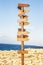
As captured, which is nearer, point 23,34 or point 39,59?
point 23,34

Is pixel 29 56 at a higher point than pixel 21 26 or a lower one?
lower

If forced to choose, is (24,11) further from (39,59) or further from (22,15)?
(39,59)

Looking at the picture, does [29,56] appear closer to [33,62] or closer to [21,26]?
[33,62]

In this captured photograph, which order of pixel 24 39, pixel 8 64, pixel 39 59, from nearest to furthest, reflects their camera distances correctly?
pixel 24 39 → pixel 8 64 → pixel 39 59

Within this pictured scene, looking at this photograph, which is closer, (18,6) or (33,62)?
(18,6)

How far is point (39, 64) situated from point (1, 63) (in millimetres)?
2914

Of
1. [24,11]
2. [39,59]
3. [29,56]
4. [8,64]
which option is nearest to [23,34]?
→ [24,11]

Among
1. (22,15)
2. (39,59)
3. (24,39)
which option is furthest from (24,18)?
(39,59)

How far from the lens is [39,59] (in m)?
22.1

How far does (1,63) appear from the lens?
20219mm

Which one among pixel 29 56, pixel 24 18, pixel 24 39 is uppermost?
pixel 24 18

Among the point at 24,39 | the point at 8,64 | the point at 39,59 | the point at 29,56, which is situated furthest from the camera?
the point at 29,56

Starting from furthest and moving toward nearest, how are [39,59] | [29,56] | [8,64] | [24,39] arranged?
1. [29,56]
2. [39,59]
3. [8,64]
4. [24,39]

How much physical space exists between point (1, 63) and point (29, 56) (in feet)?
13.9
